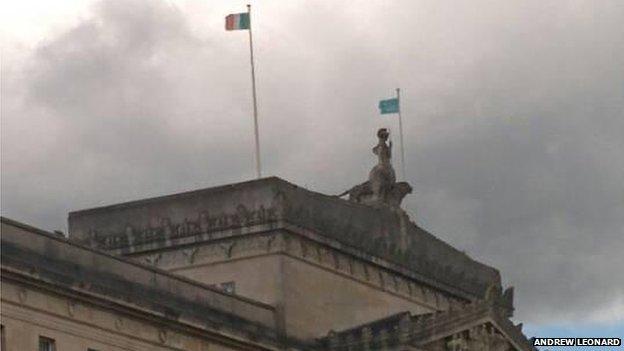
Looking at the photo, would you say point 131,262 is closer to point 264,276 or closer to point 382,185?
point 264,276

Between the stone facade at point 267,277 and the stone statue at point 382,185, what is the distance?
0.84 m

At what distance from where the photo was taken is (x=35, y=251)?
9475cm

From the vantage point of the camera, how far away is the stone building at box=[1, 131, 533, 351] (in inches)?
3856

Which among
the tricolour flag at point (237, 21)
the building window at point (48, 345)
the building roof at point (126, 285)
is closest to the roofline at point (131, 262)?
the building roof at point (126, 285)

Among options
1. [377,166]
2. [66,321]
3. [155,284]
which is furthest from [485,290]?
[66,321]

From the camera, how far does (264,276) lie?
11344 centimetres

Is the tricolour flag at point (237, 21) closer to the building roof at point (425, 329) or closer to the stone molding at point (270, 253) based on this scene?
the stone molding at point (270, 253)

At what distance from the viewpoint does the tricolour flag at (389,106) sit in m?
126

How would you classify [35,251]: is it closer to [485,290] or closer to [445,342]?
[445,342]

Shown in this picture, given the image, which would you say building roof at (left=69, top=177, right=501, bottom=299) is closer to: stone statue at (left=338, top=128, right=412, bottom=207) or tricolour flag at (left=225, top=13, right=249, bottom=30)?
stone statue at (left=338, top=128, right=412, bottom=207)

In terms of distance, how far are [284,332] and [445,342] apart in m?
9.15

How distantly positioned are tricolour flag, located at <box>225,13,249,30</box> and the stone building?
7.77 m

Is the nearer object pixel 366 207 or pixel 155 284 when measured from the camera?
pixel 155 284

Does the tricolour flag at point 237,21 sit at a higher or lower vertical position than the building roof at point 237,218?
higher
